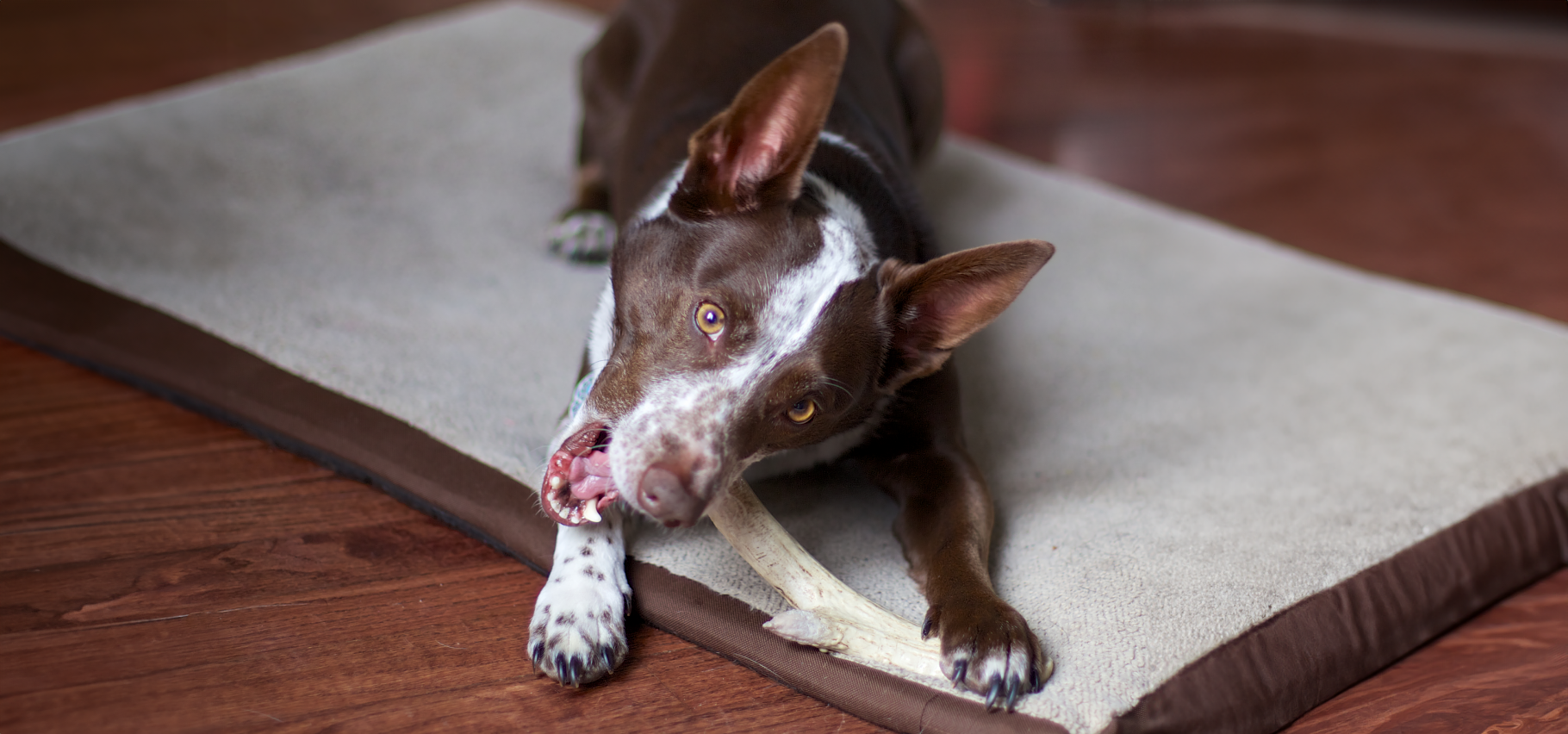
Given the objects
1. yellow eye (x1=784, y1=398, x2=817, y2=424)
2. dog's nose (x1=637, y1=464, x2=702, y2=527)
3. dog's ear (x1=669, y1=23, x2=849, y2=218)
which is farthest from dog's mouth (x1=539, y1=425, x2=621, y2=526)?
dog's ear (x1=669, y1=23, x2=849, y2=218)

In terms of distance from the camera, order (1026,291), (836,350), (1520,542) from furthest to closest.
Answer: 1. (1026,291)
2. (1520,542)
3. (836,350)

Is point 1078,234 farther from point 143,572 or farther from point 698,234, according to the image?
point 143,572

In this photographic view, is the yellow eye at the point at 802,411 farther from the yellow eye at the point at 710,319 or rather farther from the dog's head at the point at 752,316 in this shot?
the yellow eye at the point at 710,319

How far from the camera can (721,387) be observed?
1.58 m

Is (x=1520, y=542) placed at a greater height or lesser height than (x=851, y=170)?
lesser

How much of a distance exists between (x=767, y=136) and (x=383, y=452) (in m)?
0.84

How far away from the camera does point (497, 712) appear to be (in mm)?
1585

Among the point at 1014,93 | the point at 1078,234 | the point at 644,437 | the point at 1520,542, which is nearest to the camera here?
the point at 644,437

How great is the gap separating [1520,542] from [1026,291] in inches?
44.2

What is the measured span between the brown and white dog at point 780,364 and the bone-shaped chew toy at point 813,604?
0.16 feet

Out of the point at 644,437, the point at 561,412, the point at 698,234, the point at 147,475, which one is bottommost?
the point at 147,475

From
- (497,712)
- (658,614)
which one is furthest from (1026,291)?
(497,712)

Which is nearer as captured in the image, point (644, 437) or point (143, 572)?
point (644, 437)

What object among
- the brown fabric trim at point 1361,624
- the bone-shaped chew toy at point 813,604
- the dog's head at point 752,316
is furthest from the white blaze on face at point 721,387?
the brown fabric trim at point 1361,624
